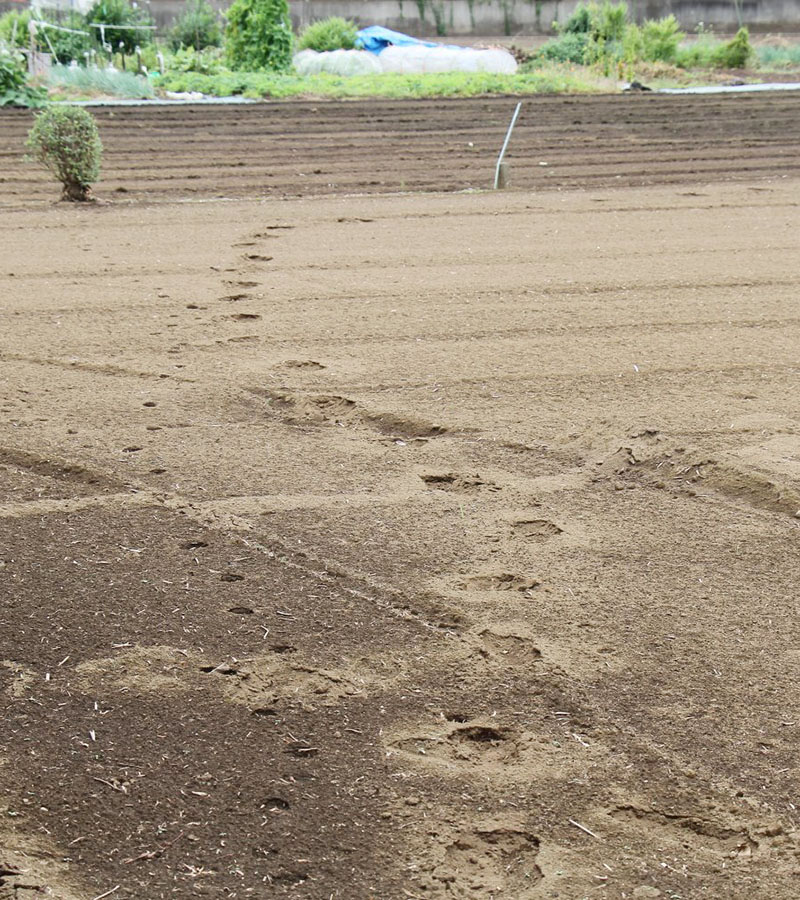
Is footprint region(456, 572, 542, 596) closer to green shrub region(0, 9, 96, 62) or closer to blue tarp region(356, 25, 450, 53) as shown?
green shrub region(0, 9, 96, 62)

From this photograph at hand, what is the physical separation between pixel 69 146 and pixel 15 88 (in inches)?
269

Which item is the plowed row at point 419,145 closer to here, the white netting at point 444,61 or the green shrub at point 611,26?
the white netting at point 444,61

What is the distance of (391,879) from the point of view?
8.20ft

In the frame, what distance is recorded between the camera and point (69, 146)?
33.9ft

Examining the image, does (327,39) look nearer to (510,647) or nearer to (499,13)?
(499,13)

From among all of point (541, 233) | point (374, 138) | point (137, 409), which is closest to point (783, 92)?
point (374, 138)

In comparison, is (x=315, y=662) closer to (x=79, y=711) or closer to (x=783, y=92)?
(x=79, y=711)

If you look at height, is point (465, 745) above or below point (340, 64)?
below

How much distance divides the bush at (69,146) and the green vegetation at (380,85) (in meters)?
7.55

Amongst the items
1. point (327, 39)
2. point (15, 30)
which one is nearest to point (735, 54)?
point (327, 39)

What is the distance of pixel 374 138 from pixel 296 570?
1135cm

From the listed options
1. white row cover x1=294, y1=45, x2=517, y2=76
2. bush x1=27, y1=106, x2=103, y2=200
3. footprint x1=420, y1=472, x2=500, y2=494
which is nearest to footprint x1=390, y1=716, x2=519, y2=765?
footprint x1=420, y1=472, x2=500, y2=494

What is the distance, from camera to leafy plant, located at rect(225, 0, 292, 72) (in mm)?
21031

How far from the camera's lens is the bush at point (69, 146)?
10.2 metres
